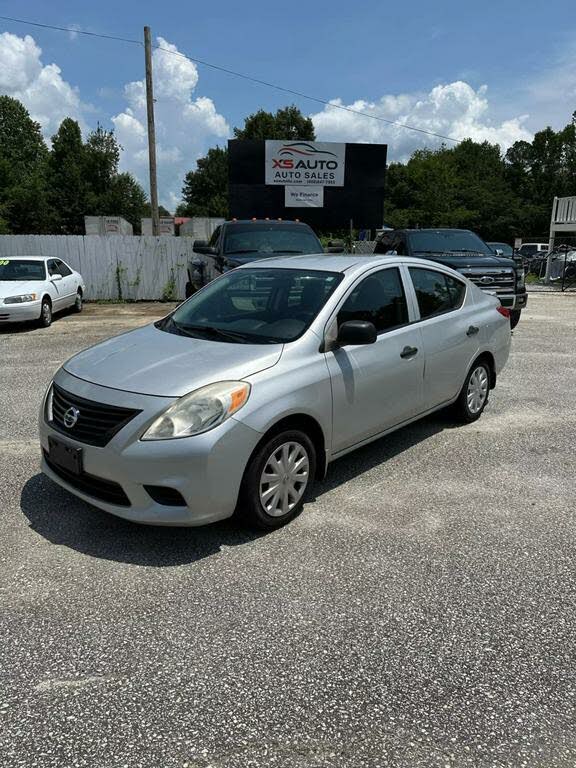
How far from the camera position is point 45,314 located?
12.1m

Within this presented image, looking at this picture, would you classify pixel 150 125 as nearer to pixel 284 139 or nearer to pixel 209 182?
pixel 284 139

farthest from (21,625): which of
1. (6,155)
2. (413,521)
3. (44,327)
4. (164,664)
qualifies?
(6,155)

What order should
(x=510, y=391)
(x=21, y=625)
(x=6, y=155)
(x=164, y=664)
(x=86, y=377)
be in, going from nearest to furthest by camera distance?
(x=164, y=664)
(x=21, y=625)
(x=86, y=377)
(x=510, y=391)
(x=6, y=155)

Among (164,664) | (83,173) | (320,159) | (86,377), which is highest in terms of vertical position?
(83,173)

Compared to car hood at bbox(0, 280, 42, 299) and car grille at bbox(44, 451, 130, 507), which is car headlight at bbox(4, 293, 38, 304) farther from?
car grille at bbox(44, 451, 130, 507)

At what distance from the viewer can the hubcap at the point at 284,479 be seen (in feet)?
11.5

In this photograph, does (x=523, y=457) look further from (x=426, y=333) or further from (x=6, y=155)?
(x=6, y=155)

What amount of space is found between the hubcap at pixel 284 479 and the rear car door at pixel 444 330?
5.14 feet

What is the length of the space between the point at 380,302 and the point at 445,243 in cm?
738

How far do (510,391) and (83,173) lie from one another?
183 ft

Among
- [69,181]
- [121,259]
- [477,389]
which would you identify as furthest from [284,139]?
[477,389]

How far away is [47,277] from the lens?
12734 millimetres

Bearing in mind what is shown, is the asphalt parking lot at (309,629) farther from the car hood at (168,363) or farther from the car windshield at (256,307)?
the car windshield at (256,307)

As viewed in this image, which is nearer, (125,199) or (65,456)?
(65,456)
